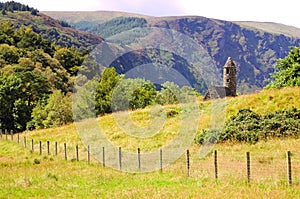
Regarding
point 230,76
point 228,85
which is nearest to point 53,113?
point 228,85

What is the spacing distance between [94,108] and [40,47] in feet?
218

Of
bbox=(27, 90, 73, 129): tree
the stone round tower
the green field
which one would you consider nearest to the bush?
the green field

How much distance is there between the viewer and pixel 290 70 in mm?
53469

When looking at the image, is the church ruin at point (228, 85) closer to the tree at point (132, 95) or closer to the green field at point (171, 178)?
the tree at point (132, 95)

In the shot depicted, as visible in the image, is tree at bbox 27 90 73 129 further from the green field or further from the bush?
the bush

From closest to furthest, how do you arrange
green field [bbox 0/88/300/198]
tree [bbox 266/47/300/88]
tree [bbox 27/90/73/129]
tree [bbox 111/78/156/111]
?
green field [bbox 0/88/300/198], tree [bbox 266/47/300/88], tree [bbox 111/78/156/111], tree [bbox 27/90/73/129]

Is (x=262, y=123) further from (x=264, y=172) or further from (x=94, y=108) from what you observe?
(x=94, y=108)

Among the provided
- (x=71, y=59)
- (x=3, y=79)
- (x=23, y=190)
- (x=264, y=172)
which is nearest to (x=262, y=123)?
(x=264, y=172)

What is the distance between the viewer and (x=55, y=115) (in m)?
68.3

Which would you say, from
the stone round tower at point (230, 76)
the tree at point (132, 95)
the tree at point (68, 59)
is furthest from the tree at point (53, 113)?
the tree at point (68, 59)

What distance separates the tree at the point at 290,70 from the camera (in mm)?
52191

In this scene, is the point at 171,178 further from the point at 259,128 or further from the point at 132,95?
the point at 132,95

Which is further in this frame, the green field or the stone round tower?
the stone round tower

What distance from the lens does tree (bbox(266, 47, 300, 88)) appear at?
52191 mm
